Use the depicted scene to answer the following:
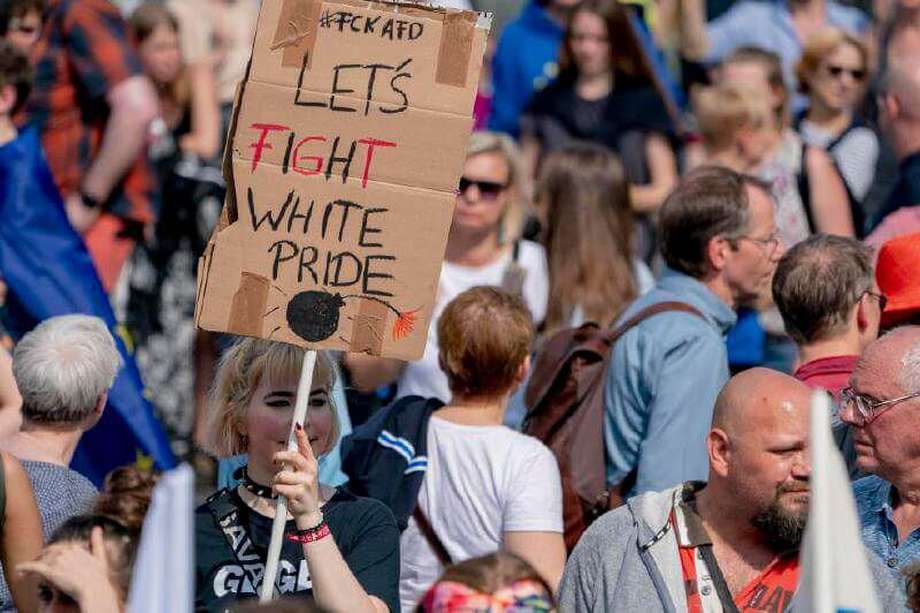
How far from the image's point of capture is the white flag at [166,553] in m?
3.36

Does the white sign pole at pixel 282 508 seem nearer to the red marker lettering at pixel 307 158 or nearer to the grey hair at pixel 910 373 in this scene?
the red marker lettering at pixel 307 158

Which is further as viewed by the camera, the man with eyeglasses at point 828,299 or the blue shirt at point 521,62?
the blue shirt at point 521,62

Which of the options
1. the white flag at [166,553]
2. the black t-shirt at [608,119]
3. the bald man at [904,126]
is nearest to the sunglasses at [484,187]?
the bald man at [904,126]

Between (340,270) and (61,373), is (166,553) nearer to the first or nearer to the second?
(340,270)

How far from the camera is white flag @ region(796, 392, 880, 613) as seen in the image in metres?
3.23

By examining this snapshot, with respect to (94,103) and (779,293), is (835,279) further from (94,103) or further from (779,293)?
(94,103)

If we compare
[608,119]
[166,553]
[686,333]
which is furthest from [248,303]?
[608,119]

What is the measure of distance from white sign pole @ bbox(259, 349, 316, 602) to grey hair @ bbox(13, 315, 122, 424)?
87cm

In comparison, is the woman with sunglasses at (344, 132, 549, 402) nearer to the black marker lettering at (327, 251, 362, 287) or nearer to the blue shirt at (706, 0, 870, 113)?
the black marker lettering at (327, 251, 362, 287)

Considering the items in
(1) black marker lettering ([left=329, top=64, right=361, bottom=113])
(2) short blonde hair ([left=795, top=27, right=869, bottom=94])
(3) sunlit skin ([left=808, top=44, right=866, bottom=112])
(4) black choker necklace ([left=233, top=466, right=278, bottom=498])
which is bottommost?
(4) black choker necklace ([left=233, top=466, right=278, bottom=498])

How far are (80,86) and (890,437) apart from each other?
5126 millimetres

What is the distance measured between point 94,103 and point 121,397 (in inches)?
99.8

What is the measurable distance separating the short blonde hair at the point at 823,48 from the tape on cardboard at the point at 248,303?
547 cm

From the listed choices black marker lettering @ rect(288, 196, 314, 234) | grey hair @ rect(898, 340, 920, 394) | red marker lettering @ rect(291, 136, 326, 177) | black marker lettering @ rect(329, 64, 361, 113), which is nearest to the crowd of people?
grey hair @ rect(898, 340, 920, 394)
